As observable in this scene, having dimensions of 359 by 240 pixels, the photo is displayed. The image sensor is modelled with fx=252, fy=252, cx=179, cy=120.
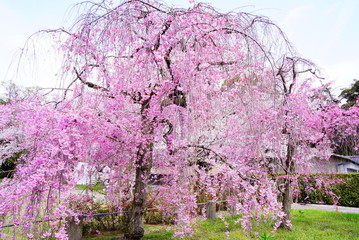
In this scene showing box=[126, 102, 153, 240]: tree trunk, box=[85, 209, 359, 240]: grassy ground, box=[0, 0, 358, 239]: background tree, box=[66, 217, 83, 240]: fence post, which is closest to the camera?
box=[0, 0, 358, 239]: background tree

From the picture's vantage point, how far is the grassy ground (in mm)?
4754

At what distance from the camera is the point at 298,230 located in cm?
527

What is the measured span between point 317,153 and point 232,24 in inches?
168

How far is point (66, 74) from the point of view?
2424 millimetres

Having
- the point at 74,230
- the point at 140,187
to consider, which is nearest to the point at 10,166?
the point at 74,230

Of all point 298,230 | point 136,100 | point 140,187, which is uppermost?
point 136,100

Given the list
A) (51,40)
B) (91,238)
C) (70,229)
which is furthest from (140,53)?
(91,238)

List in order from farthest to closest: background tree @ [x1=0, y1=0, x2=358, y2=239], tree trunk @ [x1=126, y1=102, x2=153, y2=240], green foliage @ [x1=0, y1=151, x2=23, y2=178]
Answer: tree trunk @ [x1=126, y1=102, x2=153, y2=240] → green foliage @ [x1=0, y1=151, x2=23, y2=178] → background tree @ [x1=0, y1=0, x2=358, y2=239]

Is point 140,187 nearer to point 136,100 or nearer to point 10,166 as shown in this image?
point 136,100

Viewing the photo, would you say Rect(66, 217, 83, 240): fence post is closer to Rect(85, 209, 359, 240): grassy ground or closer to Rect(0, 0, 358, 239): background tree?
→ Rect(85, 209, 359, 240): grassy ground

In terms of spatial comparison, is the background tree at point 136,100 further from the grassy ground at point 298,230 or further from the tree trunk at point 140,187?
the grassy ground at point 298,230

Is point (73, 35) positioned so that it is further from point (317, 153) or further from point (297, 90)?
point (317, 153)

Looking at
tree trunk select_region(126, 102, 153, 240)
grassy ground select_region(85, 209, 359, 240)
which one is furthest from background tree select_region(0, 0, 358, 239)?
grassy ground select_region(85, 209, 359, 240)

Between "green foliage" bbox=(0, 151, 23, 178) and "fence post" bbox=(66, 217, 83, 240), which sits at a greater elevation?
"green foliage" bbox=(0, 151, 23, 178)
